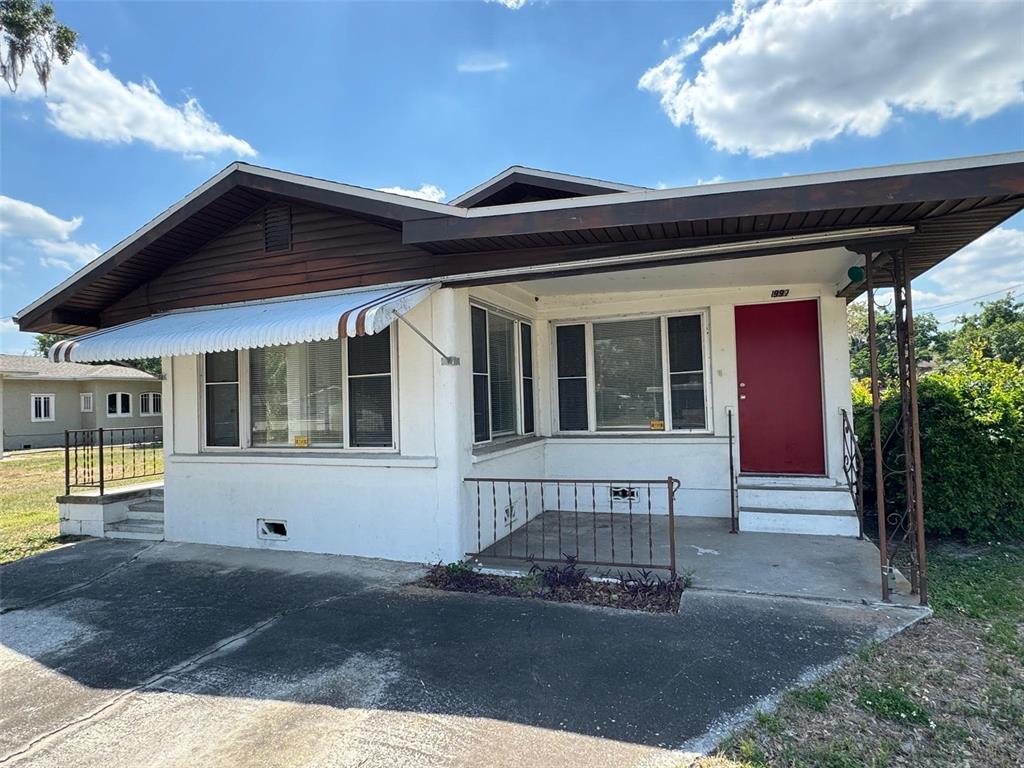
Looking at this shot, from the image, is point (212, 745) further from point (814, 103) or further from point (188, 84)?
point (188, 84)

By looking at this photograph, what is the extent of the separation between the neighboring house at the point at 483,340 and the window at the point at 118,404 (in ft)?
78.3

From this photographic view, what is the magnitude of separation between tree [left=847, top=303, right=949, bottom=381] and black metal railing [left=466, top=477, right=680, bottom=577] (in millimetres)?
4768

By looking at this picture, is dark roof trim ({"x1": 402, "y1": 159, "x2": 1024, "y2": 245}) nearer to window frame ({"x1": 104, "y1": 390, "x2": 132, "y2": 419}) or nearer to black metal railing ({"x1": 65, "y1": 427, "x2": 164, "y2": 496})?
black metal railing ({"x1": 65, "y1": 427, "x2": 164, "y2": 496})

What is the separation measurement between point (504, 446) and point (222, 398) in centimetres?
370

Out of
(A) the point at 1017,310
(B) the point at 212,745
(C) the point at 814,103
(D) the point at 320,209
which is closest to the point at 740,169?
(C) the point at 814,103

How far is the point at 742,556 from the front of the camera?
5.32m

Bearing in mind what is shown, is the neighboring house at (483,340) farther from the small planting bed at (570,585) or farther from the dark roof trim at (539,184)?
the small planting bed at (570,585)

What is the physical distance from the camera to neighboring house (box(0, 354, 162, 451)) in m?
22.2

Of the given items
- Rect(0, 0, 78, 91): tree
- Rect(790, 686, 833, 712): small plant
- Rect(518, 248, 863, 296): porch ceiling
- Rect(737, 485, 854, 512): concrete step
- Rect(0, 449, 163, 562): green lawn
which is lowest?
Rect(0, 449, 163, 562): green lawn

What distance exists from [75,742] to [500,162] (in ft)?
21.6

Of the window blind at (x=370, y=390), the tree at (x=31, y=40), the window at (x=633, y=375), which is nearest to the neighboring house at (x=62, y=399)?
the tree at (x=31, y=40)

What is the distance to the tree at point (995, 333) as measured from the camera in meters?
27.2

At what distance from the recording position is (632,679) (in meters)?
3.17

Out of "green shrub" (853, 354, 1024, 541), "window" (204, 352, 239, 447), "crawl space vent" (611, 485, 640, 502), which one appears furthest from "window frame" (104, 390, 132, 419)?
"green shrub" (853, 354, 1024, 541)
